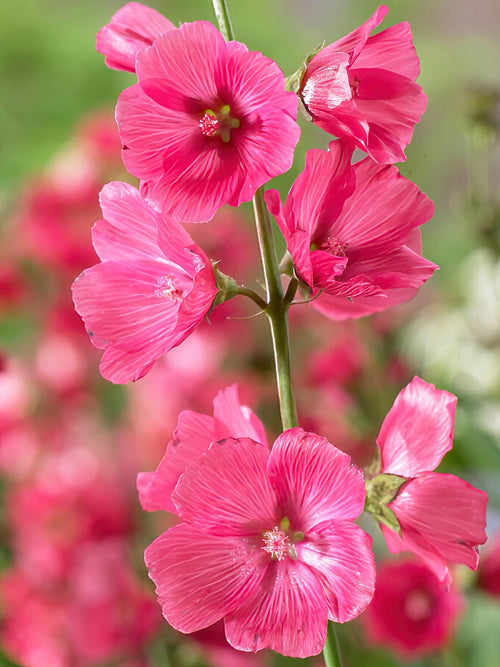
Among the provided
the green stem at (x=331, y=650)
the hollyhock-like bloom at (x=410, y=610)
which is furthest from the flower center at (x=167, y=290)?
the hollyhock-like bloom at (x=410, y=610)

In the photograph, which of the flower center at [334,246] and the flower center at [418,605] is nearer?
the flower center at [334,246]

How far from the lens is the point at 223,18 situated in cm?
23

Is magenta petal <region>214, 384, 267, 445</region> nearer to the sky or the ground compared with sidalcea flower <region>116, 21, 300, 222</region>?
nearer to the ground

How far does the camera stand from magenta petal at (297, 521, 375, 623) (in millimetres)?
199

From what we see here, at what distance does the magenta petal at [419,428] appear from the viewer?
0.74ft

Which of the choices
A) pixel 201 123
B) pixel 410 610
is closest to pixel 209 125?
pixel 201 123

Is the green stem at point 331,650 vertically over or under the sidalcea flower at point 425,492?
under

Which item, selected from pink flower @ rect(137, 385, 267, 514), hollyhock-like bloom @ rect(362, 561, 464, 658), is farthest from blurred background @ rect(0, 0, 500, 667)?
pink flower @ rect(137, 385, 267, 514)

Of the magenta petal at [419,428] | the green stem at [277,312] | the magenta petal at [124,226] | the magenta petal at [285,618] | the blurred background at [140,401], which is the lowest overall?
the blurred background at [140,401]

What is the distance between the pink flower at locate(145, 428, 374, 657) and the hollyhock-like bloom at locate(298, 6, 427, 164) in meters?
0.08

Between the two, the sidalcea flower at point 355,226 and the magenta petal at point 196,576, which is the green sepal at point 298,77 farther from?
the magenta petal at point 196,576

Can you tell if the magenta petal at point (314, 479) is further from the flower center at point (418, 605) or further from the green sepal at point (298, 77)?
the flower center at point (418, 605)

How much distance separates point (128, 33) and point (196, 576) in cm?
16

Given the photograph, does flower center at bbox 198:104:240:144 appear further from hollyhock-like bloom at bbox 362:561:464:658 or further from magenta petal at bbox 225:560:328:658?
hollyhock-like bloom at bbox 362:561:464:658
